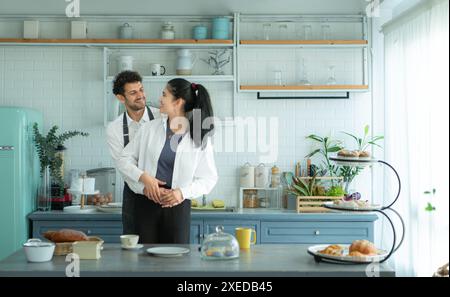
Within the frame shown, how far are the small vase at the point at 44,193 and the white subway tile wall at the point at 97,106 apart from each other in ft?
0.57

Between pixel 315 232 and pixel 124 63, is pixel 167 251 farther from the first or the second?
pixel 124 63

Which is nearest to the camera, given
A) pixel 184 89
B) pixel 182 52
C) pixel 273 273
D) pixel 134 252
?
pixel 273 273

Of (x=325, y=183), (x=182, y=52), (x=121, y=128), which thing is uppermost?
(x=182, y=52)

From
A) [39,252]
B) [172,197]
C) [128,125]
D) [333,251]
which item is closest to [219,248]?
[333,251]

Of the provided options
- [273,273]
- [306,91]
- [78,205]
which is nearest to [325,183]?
[306,91]

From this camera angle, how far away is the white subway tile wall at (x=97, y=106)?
4.04 m

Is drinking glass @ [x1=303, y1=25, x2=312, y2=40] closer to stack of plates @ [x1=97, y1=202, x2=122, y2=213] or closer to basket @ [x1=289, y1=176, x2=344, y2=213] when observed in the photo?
basket @ [x1=289, y1=176, x2=344, y2=213]

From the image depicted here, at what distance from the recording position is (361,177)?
4113 mm

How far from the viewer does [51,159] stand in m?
3.80

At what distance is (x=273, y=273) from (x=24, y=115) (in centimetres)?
240

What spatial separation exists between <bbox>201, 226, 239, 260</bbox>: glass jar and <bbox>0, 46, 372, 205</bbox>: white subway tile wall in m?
2.11

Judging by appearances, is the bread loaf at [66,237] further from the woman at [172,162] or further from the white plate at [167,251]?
the woman at [172,162]

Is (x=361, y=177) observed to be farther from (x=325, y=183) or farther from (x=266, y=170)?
(x=266, y=170)

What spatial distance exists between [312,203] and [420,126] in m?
0.86
